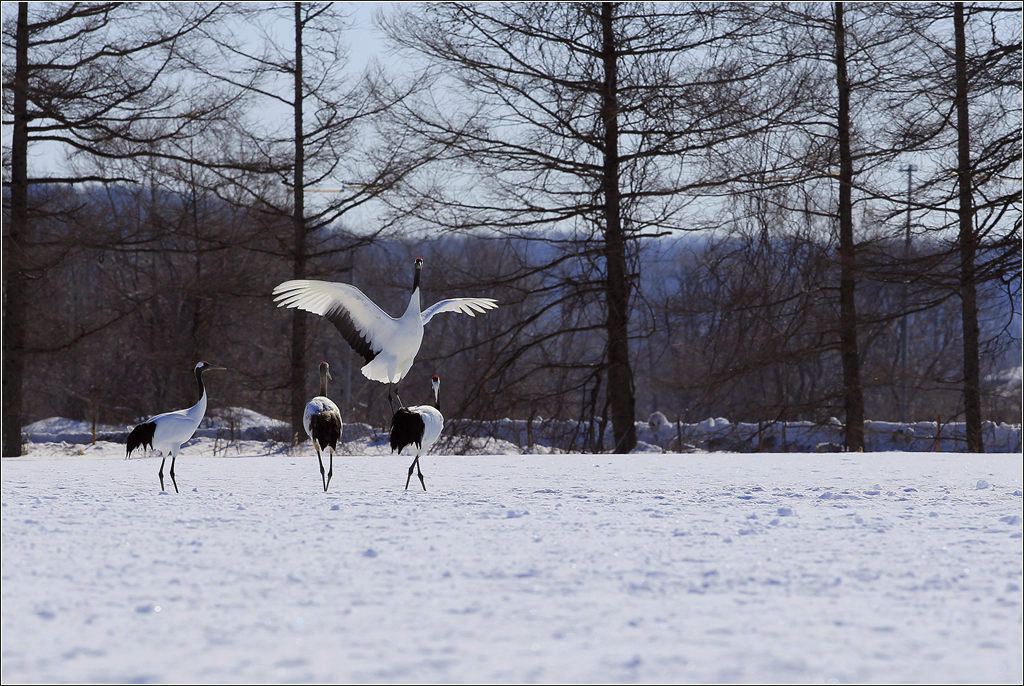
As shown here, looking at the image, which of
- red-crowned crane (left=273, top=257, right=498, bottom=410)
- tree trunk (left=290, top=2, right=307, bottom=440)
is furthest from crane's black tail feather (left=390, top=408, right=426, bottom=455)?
tree trunk (left=290, top=2, right=307, bottom=440)

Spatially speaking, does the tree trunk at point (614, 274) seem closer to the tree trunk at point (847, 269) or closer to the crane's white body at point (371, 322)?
the tree trunk at point (847, 269)

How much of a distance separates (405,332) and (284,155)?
8.86 metres

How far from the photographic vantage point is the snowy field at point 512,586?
11.7 ft

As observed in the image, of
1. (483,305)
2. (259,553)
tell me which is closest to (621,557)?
(259,553)

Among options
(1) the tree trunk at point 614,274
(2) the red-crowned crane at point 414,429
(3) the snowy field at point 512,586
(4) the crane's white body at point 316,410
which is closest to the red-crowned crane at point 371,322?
(4) the crane's white body at point 316,410

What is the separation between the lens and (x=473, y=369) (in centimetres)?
1698

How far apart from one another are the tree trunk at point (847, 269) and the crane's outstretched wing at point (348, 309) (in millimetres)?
8793

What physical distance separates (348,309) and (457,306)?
109cm

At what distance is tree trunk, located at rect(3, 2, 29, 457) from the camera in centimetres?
1570

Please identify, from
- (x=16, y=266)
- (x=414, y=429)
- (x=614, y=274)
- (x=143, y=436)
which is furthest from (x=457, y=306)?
(x=16, y=266)

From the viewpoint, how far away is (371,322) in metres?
9.77

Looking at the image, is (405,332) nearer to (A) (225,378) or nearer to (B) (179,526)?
(B) (179,526)

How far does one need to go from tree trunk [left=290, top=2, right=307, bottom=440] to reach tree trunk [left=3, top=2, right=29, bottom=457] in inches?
161

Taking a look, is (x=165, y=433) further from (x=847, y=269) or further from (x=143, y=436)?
(x=847, y=269)
